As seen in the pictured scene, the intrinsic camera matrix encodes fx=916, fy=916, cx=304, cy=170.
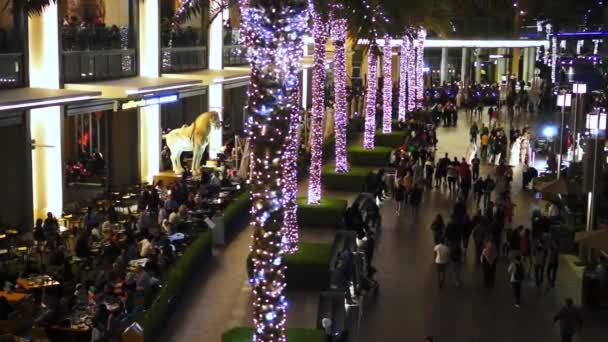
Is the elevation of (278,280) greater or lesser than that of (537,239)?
greater

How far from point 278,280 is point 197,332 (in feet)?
20.9

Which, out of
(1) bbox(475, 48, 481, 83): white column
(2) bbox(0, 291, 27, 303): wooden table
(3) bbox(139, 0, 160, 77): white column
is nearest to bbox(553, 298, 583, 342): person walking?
(2) bbox(0, 291, 27, 303): wooden table

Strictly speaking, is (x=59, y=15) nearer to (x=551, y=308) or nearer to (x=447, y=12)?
(x=551, y=308)

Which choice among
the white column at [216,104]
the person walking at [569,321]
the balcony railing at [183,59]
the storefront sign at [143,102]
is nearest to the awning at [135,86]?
the storefront sign at [143,102]

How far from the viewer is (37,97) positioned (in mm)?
21219

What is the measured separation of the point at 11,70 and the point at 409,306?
11682 mm

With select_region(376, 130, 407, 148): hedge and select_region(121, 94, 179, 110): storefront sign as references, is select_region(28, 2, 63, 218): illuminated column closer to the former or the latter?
select_region(121, 94, 179, 110): storefront sign

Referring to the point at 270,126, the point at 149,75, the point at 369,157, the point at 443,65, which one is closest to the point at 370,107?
the point at 369,157

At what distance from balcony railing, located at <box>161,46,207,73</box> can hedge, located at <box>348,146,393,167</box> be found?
7501 millimetres

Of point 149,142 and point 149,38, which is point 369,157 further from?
point 149,38

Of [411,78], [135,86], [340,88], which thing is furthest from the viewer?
[411,78]

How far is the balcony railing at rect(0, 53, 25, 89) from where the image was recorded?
22.4 meters

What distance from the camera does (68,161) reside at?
29.2 metres

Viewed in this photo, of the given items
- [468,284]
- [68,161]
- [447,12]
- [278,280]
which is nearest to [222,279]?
[468,284]
